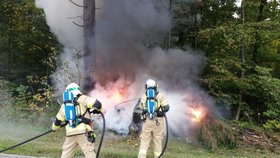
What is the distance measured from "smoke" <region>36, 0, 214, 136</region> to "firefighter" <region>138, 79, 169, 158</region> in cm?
601

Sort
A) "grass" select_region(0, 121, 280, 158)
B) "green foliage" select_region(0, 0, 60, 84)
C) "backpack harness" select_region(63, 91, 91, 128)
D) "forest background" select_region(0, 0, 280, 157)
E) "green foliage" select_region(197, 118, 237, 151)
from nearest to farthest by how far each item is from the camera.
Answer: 1. "backpack harness" select_region(63, 91, 91, 128)
2. "grass" select_region(0, 121, 280, 158)
3. "green foliage" select_region(197, 118, 237, 151)
4. "forest background" select_region(0, 0, 280, 157)
5. "green foliage" select_region(0, 0, 60, 84)

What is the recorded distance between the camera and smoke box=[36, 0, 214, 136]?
14367mm

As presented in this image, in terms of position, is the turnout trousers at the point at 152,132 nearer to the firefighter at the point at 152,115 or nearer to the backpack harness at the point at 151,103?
the firefighter at the point at 152,115

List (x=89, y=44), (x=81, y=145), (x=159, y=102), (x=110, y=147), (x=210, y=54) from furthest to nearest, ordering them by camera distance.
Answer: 1. (x=210, y=54)
2. (x=89, y=44)
3. (x=110, y=147)
4. (x=159, y=102)
5. (x=81, y=145)

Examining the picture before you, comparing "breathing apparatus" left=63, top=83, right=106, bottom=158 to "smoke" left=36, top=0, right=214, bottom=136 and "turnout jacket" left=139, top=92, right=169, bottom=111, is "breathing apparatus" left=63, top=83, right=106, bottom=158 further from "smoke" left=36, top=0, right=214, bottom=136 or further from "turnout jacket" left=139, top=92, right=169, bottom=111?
"smoke" left=36, top=0, right=214, bottom=136

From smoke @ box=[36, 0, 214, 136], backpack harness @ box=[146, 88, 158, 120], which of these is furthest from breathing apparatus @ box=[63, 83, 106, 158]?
smoke @ box=[36, 0, 214, 136]

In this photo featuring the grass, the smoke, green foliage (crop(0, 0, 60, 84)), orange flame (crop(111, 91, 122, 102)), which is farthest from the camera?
green foliage (crop(0, 0, 60, 84))

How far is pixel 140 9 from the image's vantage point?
1498 centimetres

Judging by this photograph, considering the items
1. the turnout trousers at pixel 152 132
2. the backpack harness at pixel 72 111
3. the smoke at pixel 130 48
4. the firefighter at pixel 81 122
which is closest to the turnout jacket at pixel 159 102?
the turnout trousers at pixel 152 132

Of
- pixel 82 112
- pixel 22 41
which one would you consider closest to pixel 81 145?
pixel 82 112

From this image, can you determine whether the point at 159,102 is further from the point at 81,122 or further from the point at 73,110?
the point at 73,110

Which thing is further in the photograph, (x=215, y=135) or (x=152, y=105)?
(x=215, y=135)

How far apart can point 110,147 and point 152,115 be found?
9.05 feet

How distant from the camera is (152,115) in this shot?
7.52 meters
